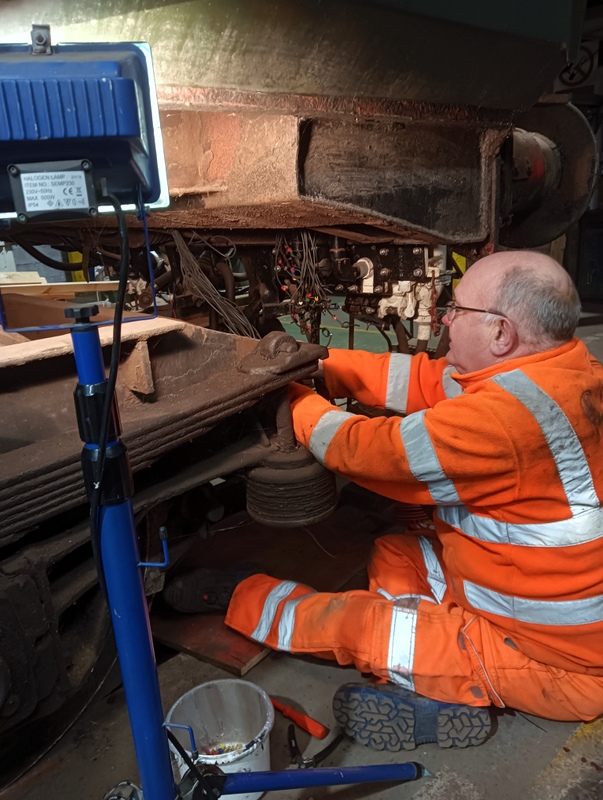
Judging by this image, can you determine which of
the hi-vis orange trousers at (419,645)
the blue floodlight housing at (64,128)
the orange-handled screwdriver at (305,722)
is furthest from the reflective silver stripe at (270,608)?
the blue floodlight housing at (64,128)

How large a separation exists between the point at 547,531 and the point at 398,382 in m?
0.78

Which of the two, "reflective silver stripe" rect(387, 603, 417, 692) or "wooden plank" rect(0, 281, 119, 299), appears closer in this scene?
"reflective silver stripe" rect(387, 603, 417, 692)

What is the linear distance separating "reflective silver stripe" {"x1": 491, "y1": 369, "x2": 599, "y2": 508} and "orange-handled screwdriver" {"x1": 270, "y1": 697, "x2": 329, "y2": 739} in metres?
0.91

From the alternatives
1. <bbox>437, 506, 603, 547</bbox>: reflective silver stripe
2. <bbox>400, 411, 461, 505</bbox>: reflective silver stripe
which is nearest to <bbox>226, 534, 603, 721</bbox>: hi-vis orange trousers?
<bbox>437, 506, 603, 547</bbox>: reflective silver stripe

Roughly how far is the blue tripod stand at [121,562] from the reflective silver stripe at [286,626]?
2.01 feet

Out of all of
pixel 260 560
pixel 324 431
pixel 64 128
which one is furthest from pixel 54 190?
pixel 260 560

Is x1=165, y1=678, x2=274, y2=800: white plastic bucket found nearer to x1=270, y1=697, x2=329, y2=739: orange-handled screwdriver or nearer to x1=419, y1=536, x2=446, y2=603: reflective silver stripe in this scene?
x1=270, y1=697, x2=329, y2=739: orange-handled screwdriver

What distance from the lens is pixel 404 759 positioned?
1548 mm

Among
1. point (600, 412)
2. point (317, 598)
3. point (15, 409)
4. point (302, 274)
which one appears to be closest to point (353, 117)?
point (302, 274)

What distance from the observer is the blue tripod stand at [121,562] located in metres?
0.89

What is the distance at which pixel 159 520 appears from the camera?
5.55ft

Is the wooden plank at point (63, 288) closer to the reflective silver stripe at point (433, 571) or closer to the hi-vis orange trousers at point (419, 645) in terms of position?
the hi-vis orange trousers at point (419, 645)

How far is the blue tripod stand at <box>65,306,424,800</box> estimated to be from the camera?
0.89 m

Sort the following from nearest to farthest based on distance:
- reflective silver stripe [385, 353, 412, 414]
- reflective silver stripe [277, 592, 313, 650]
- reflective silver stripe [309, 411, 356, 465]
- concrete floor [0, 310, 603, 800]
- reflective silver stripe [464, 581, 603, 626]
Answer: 1. concrete floor [0, 310, 603, 800]
2. reflective silver stripe [464, 581, 603, 626]
3. reflective silver stripe [309, 411, 356, 465]
4. reflective silver stripe [277, 592, 313, 650]
5. reflective silver stripe [385, 353, 412, 414]
